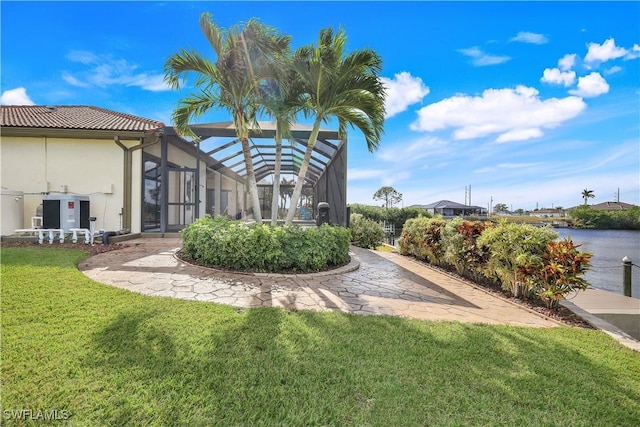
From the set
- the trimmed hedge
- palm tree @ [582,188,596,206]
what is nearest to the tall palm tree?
the trimmed hedge

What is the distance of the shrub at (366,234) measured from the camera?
11.5 metres

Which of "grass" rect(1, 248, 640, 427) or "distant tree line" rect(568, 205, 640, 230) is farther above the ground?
"distant tree line" rect(568, 205, 640, 230)

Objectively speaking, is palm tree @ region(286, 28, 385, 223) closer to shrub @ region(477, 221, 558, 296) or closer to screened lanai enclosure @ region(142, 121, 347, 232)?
screened lanai enclosure @ region(142, 121, 347, 232)

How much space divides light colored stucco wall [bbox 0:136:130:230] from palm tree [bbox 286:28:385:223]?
7075mm

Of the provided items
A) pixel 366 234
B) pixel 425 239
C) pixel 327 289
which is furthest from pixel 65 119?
pixel 425 239

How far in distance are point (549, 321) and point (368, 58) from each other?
18.5 ft

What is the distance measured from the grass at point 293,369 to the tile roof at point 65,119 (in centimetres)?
801

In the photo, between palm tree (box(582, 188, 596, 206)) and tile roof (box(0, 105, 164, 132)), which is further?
palm tree (box(582, 188, 596, 206))

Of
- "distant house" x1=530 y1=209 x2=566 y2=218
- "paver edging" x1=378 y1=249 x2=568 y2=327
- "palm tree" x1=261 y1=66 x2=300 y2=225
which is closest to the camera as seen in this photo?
"paver edging" x1=378 y1=249 x2=568 y2=327

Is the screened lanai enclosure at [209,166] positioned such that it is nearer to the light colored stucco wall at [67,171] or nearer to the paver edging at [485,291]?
the light colored stucco wall at [67,171]

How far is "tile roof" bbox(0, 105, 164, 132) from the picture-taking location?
9047mm

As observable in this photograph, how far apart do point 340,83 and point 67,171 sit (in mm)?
9586

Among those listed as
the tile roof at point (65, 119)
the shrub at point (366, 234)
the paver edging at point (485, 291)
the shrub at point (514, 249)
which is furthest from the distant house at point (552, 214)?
the tile roof at point (65, 119)

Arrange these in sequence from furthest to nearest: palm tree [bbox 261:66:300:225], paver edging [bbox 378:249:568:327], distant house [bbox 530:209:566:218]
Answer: distant house [bbox 530:209:566:218], palm tree [bbox 261:66:300:225], paver edging [bbox 378:249:568:327]
